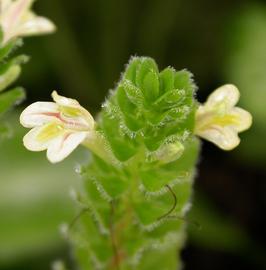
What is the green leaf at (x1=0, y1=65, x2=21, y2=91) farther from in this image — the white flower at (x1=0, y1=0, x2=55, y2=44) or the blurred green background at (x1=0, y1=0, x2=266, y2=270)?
the blurred green background at (x1=0, y1=0, x2=266, y2=270)

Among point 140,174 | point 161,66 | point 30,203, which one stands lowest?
point 161,66

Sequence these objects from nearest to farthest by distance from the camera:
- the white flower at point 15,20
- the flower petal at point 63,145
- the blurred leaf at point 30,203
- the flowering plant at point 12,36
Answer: the flower petal at point 63,145, the flowering plant at point 12,36, the white flower at point 15,20, the blurred leaf at point 30,203

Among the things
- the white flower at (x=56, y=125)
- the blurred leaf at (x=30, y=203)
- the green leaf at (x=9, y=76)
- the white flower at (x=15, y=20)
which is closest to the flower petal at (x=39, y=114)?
the white flower at (x=56, y=125)

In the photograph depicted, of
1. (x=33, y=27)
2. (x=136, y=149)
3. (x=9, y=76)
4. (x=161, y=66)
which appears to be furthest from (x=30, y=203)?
(x=161, y=66)

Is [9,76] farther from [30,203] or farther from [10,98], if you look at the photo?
[30,203]

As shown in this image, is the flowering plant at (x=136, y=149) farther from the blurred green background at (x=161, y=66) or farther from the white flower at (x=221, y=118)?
the blurred green background at (x=161, y=66)

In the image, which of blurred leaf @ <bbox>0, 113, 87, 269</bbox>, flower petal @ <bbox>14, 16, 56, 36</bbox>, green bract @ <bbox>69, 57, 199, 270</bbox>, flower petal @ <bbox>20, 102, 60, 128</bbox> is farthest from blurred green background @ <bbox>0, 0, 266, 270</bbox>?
flower petal @ <bbox>20, 102, 60, 128</bbox>

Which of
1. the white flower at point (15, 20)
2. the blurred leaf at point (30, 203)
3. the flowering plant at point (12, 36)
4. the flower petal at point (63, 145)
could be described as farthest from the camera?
the blurred leaf at point (30, 203)
